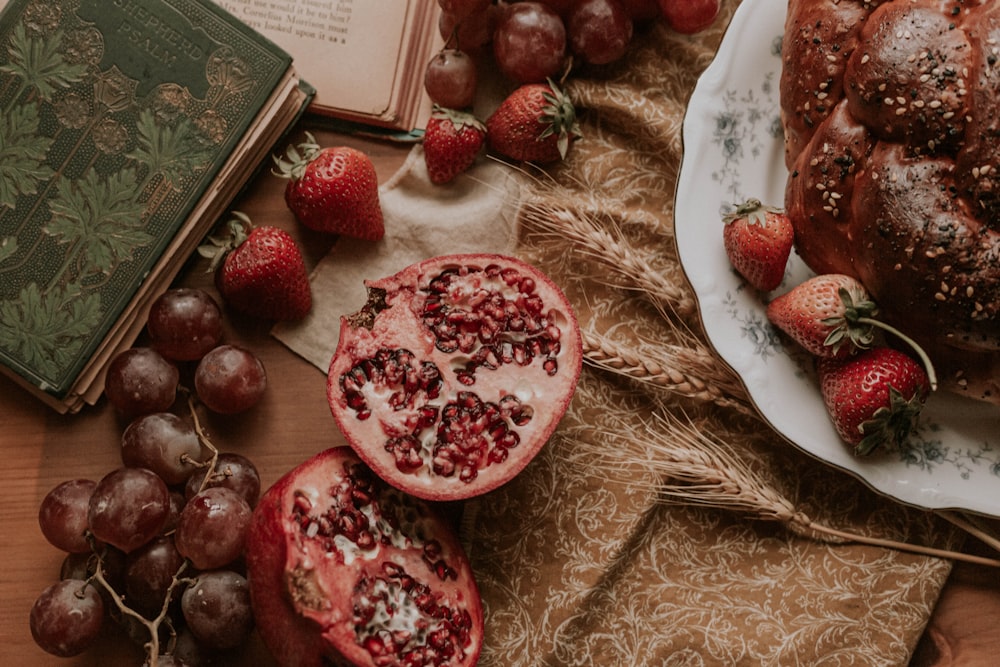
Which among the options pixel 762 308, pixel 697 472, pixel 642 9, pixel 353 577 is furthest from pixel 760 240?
pixel 353 577

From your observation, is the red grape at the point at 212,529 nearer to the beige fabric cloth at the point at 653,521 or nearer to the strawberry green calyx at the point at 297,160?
the beige fabric cloth at the point at 653,521

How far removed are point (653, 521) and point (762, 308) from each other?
17.3 inches

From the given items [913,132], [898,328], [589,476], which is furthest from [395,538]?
[913,132]

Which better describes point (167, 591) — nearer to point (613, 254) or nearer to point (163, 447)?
point (163, 447)

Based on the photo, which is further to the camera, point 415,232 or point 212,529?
point 415,232

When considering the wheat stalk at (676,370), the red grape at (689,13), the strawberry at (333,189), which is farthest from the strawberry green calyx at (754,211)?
the strawberry at (333,189)

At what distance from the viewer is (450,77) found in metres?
1.58

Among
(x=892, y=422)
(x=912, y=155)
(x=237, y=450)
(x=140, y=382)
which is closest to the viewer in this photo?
(x=912, y=155)

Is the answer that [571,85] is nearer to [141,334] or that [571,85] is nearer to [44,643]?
[141,334]

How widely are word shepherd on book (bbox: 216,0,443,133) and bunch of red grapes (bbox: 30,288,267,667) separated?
1.55ft

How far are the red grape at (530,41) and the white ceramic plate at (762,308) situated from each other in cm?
28

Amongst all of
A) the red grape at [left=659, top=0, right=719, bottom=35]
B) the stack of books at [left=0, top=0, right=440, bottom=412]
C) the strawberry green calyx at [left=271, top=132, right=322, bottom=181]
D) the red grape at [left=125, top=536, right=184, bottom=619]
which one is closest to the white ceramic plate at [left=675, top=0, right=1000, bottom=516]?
the red grape at [left=659, top=0, right=719, bottom=35]

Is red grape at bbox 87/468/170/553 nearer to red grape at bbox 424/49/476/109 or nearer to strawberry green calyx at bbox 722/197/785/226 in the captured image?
red grape at bbox 424/49/476/109

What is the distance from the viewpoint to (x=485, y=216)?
1.65 m
